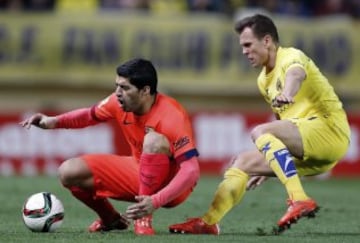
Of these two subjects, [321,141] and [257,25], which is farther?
[321,141]

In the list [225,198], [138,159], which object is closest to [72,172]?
[138,159]

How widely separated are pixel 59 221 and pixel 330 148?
2.32 meters

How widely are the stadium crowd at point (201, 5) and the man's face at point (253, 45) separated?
11.0 m

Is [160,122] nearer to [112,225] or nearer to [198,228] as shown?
[198,228]

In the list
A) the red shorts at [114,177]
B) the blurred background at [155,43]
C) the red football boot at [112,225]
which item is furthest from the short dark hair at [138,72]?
the blurred background at [155,43]

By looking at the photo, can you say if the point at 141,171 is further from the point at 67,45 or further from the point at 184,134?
the point at 67,45

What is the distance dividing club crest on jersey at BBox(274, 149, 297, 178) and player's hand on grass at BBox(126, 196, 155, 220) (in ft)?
3.59

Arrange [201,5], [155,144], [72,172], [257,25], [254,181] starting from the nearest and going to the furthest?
[155,144]
[72,172]
[257,25]
[254,181]
[201,5]

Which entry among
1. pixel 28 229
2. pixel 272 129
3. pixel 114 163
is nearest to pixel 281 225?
pixel 272 129

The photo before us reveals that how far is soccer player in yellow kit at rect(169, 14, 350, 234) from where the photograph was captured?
879 cm

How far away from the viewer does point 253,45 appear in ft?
30.2

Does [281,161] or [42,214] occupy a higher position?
[281,161]

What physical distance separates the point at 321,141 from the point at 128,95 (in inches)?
67.6

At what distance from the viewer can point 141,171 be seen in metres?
8.58
